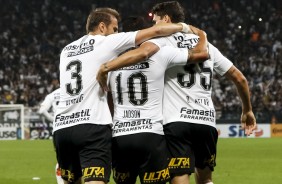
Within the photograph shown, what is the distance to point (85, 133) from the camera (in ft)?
18.4

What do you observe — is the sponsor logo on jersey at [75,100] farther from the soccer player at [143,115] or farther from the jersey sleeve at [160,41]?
the jersey sleeve at [160,41]

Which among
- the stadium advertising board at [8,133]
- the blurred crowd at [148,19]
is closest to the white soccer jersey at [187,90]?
the stadium advertising board at [8,133]

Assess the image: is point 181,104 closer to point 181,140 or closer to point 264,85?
point 181,140

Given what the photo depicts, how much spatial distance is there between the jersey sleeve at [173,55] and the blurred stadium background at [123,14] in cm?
2236

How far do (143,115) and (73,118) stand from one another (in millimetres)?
616

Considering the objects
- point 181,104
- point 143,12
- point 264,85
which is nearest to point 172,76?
point 181,104

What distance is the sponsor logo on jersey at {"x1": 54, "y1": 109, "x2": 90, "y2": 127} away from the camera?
5641 millimetres

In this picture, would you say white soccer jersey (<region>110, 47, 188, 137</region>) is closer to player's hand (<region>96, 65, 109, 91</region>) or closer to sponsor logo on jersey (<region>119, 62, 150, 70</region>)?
sponsor logo on jersey (<region>119, 62, 150, 70</region>)

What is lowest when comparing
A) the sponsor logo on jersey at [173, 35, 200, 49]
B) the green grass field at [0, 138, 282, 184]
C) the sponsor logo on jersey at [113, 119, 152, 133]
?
the green grass field at [0, 138, 282, 184]

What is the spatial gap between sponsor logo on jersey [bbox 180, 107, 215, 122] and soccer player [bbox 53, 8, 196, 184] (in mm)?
794

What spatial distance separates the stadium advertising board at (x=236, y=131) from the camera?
28031 mm

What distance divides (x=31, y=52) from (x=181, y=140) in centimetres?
3230

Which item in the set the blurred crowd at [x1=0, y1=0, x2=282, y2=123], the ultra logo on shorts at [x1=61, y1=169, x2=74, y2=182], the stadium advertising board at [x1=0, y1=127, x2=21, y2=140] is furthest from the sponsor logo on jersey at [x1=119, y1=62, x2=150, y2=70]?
the blurred crowd at [x1=0, y1=0, x2=282, y2=123]

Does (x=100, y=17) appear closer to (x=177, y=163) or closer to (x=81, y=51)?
(x=81, y=51)
